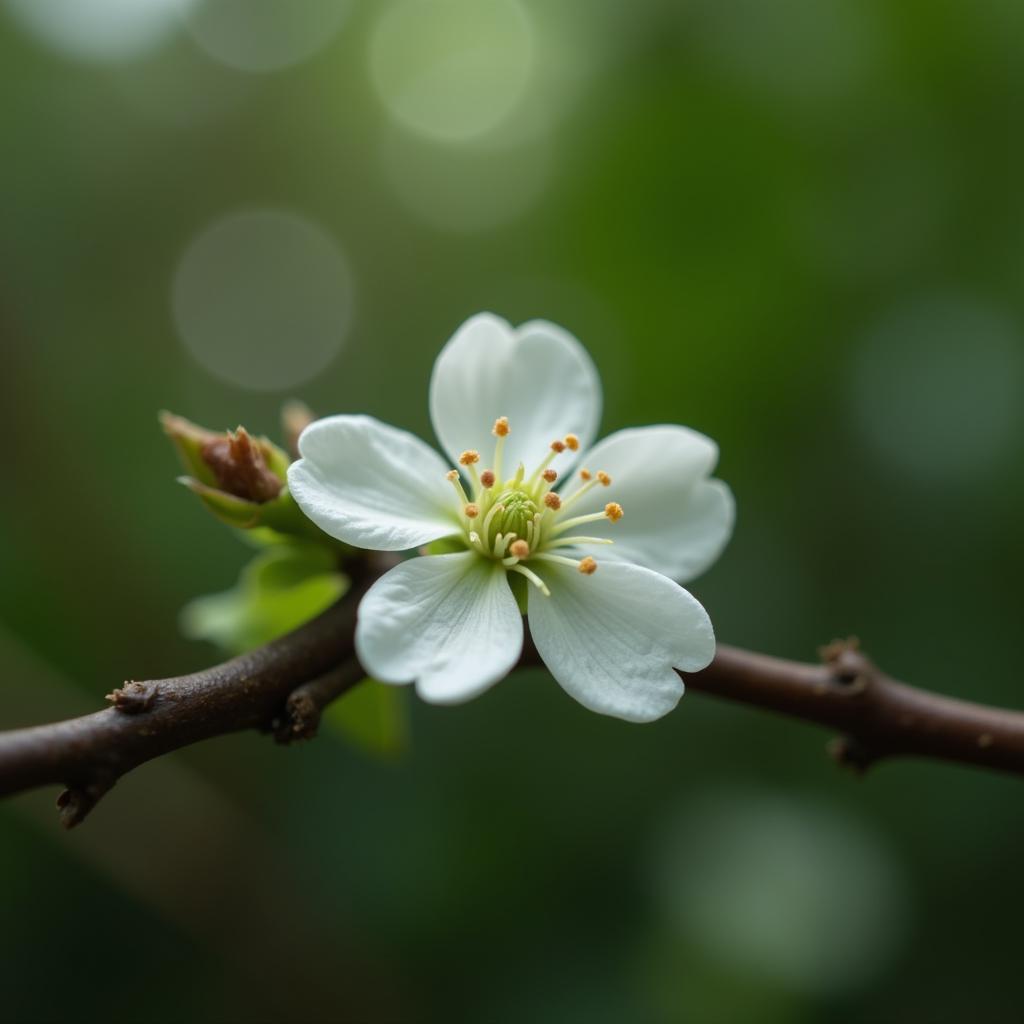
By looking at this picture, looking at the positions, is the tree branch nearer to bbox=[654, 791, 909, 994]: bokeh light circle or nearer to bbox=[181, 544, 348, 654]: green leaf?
bbox=[181, 544, 348, 654]: green leaf

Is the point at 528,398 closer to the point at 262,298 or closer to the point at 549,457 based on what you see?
the point at 549,457

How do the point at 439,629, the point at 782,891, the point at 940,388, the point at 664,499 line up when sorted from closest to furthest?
the point at 439,629 → the point at 664,499 → the point at 782,891 → the point at 940,388

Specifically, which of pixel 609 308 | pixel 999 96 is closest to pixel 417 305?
pixel 609 308

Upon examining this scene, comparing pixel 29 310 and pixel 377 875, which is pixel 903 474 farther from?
pixel 29 310

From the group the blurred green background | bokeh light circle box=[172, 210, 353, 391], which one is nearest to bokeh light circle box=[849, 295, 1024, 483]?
the blurred green background

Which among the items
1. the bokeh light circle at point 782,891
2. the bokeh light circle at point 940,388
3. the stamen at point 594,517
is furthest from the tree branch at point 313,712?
the bokeh light circle at point 940,388

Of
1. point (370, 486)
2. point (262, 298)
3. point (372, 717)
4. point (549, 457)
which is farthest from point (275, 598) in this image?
point (262, 298)

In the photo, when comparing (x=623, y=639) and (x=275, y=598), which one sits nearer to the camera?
(x=623, y=639)

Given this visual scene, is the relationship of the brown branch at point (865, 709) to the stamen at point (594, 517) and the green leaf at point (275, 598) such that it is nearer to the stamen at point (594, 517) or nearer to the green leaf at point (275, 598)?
the stamen at point (594, 517)
